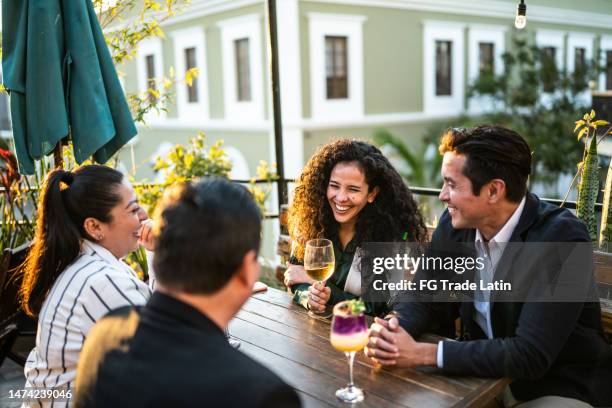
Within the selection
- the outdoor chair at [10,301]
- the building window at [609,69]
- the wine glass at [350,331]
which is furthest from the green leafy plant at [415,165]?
the wine glass at [350,331]

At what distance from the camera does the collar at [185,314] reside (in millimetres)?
1166

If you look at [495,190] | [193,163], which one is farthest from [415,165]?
[495,190]

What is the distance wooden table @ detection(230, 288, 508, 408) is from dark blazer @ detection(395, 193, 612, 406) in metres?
0.08

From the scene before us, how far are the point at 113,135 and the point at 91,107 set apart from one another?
0.59 ft

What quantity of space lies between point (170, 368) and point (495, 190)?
1550 millimetres

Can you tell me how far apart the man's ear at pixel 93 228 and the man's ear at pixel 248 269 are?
1.03 m

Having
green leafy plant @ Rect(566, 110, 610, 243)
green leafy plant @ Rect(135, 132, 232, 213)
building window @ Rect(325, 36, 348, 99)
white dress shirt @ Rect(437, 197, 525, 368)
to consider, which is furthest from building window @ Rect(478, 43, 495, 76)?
white dress shirt @ Rect(437, 197, 525, 368)

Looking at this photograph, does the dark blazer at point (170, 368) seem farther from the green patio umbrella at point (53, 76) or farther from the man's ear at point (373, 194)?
the green patio umbrella at point (53, 76)

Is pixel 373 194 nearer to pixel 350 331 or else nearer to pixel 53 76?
pixel 350 331

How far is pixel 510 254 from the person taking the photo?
2205 millimetres

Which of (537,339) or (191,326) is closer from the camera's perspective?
(191,326)

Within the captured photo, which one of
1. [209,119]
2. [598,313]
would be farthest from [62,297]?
[209,119]

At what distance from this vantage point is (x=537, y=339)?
1.92 m

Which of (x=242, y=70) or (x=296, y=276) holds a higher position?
(x=242, y=70)
